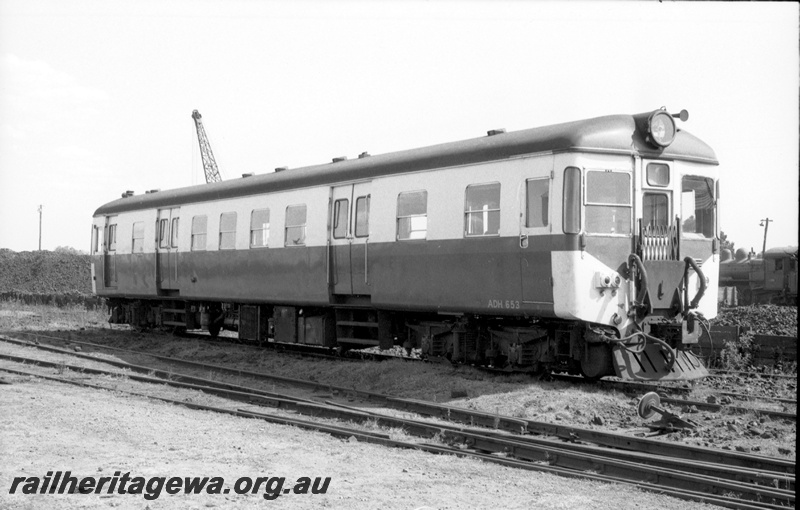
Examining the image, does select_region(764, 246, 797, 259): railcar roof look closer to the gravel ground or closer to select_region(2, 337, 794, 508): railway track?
select_region(2, 337, 794, 508): railway track

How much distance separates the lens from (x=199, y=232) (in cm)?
2081

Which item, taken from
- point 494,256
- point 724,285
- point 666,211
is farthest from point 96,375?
point 724,285

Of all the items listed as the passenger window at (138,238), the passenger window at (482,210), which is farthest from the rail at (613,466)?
the passenger window at (138,238)

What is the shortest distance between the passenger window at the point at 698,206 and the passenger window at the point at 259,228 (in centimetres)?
907

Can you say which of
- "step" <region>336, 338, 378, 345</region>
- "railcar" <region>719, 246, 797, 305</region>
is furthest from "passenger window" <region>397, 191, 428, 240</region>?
"railcar" <region>719, 246, 797, 305</region>

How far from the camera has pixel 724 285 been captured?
4666 centimetres

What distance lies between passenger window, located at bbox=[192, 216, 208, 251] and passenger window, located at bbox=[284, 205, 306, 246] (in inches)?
146

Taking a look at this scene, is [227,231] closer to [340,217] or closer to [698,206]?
[340,217]

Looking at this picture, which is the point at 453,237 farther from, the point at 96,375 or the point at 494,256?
the point at 96,375

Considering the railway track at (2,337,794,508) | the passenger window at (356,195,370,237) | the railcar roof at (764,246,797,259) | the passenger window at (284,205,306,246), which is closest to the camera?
the railway track at (2,337,794,508)

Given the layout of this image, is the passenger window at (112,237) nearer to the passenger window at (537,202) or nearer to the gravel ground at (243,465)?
the gravel ground at (243,465)

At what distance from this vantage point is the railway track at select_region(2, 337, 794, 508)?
7.04 m

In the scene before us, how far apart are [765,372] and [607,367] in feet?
16.7

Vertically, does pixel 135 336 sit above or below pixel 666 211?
below
